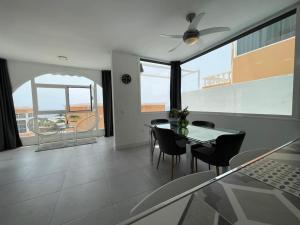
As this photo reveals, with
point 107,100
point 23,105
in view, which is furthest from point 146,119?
point 23,105

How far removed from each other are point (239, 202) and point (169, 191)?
0.33 metres

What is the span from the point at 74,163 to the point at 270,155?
3.20 metres

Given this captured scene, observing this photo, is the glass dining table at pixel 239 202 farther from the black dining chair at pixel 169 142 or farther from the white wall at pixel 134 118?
the white wall at pixel 134 118

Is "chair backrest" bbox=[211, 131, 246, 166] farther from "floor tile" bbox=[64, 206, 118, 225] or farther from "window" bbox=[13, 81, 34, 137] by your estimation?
"window" bbox=[13, 81, 34, 137]

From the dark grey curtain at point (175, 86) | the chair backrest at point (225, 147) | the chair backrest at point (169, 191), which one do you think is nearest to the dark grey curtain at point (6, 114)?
the dark grey curtain at point (175, 86)

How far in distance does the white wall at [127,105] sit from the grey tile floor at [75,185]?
1.91 ft

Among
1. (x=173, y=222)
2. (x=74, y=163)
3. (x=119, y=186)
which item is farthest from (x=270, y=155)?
(x=74, y=163)

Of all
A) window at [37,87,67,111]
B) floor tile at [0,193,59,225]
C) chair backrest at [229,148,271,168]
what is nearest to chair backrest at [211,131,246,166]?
chair backrest at [229,148,271,168]

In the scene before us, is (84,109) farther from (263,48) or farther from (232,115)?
(263,48)

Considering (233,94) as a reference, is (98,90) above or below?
above

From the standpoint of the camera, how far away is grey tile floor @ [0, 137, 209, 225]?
149cm

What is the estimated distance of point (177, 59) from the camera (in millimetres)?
4391

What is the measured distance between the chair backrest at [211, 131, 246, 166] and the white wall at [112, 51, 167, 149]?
249cm

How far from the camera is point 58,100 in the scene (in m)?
4.64
